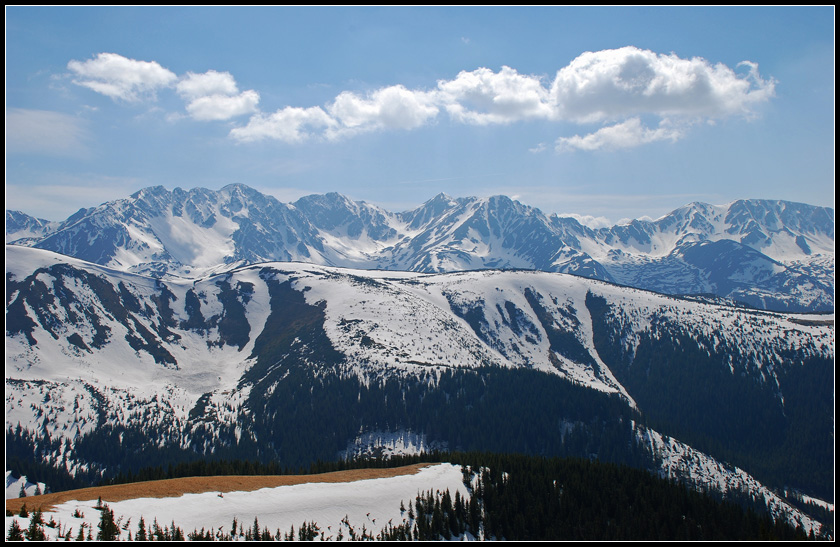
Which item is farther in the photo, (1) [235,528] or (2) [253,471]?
(2) [253,471]

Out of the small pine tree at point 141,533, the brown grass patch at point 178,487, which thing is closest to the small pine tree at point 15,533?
the brown grass patch at point 178,487

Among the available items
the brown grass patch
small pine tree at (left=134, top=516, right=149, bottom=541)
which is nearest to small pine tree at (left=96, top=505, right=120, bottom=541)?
small pine tree at (left=134, top=516, right=149, bottom=541)

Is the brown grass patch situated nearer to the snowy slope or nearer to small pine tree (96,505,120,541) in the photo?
small pine tree (96,505,120,541)

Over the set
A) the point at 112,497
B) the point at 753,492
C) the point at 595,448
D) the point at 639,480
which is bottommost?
the point at 753,492

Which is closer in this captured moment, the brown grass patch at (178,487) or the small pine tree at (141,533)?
the small pine tree at (141,533)

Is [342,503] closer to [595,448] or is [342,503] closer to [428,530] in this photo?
[428,530]

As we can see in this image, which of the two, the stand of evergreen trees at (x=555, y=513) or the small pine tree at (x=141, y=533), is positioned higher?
the small pine tree at (x=141, y=533)

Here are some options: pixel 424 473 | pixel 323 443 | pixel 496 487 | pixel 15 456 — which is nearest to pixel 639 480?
pixel 496 487

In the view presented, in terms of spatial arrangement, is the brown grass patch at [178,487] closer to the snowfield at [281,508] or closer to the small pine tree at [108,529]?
the snowfield at [281,508]
